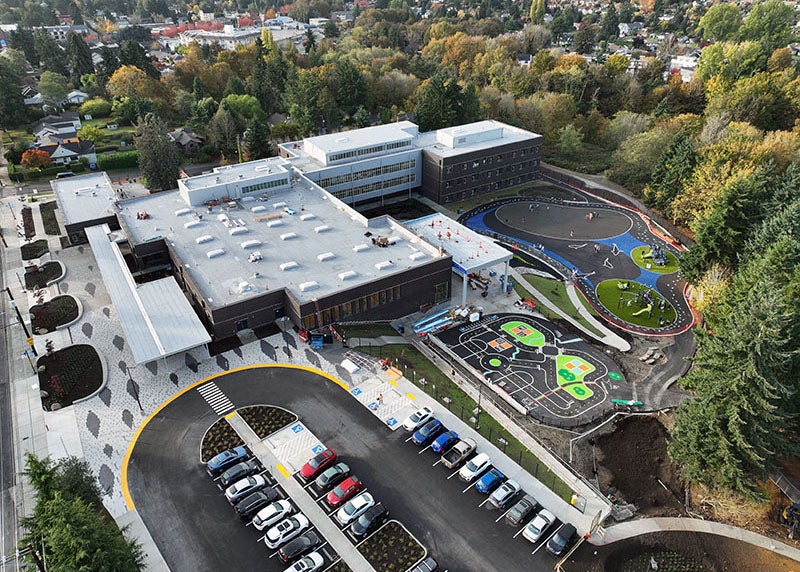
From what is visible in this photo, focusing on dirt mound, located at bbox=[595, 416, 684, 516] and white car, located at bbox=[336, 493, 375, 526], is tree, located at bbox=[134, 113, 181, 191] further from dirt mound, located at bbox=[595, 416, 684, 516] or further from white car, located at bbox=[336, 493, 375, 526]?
dirt mound, located at bbox=[595, 416, 684, 516]

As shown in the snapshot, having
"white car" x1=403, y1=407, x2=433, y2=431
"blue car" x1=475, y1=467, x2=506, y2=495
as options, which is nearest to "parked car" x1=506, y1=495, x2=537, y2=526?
"blue car" x1=475, y1=467, x2=506, y2=495

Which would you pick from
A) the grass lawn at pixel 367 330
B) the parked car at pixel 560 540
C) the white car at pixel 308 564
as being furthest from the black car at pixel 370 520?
the grass lawn at pixel 367 330

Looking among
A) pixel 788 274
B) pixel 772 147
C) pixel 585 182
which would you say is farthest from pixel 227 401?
pixel 772 147

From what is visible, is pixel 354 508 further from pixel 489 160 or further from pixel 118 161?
pixel 118 161

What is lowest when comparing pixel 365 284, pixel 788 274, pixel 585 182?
pixel 585 182

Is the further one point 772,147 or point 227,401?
point 772,147

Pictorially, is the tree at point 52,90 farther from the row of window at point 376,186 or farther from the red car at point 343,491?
the red car at point 343,491

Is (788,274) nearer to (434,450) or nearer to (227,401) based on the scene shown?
(434,450)
